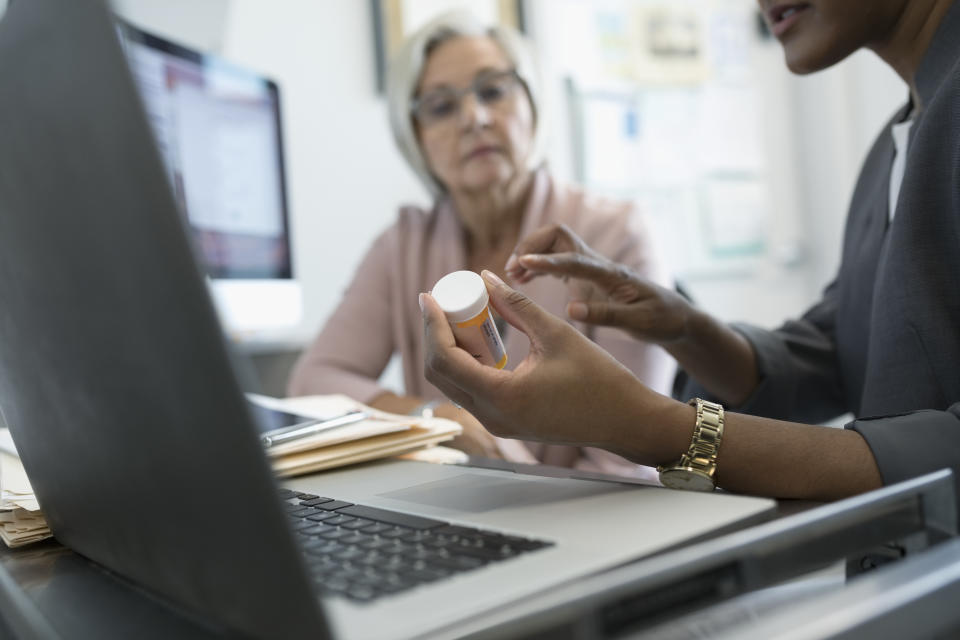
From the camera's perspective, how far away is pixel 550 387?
1.44 ft

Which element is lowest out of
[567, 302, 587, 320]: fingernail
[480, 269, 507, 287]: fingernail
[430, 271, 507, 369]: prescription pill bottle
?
[567, 302, 587, 320]: fingernail

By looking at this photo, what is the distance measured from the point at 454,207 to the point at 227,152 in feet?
1.34

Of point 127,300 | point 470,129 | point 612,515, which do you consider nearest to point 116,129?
point 127,300

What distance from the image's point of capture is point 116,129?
10.5 inches

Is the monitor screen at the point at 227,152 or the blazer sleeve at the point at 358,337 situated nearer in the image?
the monitor screen at the point at 227,152

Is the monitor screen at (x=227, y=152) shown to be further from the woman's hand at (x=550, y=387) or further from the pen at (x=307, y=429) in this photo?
the woman's hand at (x=550, y=387)

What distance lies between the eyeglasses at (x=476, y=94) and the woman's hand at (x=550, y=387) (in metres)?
1.04

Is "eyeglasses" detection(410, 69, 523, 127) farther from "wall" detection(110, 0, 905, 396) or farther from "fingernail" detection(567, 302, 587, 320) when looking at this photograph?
"fingernail" detection(567, 302, 587, 320)

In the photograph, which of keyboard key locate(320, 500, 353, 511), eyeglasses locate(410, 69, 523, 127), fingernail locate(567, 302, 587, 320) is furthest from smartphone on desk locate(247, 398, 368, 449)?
eyeglasses locate(410, 69, 523, 127)

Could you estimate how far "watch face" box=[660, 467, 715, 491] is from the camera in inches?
18.9

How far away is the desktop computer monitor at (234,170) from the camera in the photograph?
1213 mm

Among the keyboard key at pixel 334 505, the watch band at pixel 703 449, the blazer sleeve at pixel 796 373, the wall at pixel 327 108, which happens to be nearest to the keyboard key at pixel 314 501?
the keyboard key at pixel 334 505

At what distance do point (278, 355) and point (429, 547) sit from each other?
1274 millimetres

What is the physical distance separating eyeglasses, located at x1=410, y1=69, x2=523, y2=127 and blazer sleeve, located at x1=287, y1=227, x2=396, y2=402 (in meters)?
0.23
